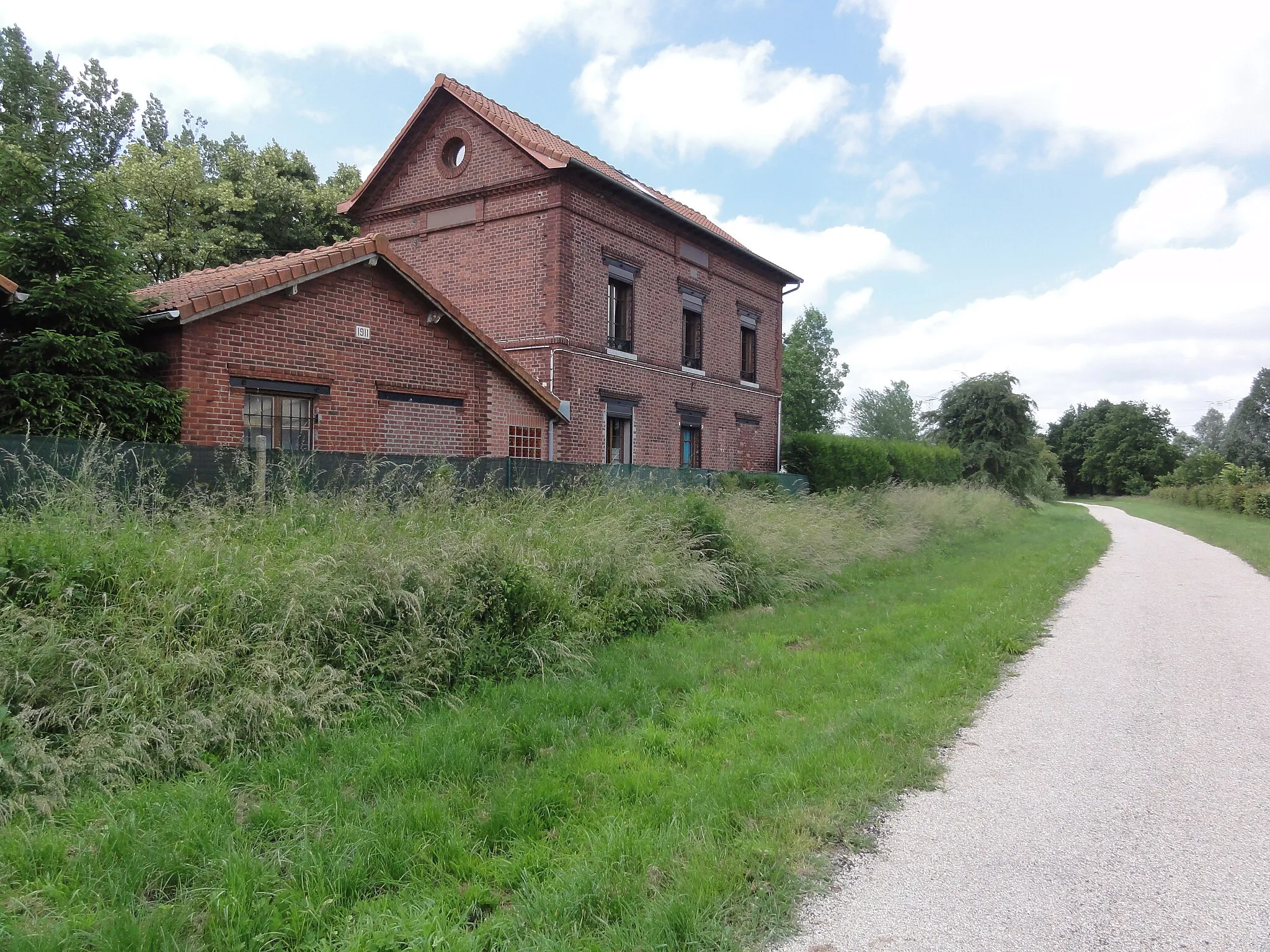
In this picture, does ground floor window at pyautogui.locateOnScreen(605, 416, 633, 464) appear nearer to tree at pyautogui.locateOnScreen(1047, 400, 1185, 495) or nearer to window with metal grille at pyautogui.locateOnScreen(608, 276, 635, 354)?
window with metal grille at pyautogui.locateOnScreen(608, 276, 635, 354)

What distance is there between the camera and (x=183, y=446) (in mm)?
6777

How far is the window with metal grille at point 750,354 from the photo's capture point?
71.5 ft

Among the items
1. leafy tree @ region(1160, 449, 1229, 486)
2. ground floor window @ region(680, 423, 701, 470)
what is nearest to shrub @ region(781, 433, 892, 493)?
ground floor window @ region(680, 423, 701, 470)

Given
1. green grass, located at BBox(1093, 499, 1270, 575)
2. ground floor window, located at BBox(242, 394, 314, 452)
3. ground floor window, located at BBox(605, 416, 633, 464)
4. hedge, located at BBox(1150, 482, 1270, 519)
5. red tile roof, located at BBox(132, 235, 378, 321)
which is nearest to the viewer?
red tile roof, located at BBox(132, 235, 378, 321)

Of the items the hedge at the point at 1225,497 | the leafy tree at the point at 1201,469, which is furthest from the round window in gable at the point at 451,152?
the leafy tree at the point at 1201,469

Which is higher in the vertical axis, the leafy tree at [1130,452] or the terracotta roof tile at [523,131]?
the terracotta roof tile at [523,131]

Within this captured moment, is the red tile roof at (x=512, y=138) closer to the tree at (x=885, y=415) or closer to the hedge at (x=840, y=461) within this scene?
the hedge at (x=840, y=461)

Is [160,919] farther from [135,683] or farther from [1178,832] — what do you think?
[1178,832]

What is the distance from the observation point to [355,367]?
441 inches

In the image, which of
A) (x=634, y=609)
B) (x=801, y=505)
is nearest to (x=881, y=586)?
(x=801, y=505)

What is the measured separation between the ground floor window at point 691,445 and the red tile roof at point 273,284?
6362 mm

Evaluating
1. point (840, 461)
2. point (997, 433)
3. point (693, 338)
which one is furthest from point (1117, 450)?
point (693, 338)

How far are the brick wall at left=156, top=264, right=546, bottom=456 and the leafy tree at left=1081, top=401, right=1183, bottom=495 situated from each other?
265 ft

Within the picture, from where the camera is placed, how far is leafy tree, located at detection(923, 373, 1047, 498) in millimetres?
33969
